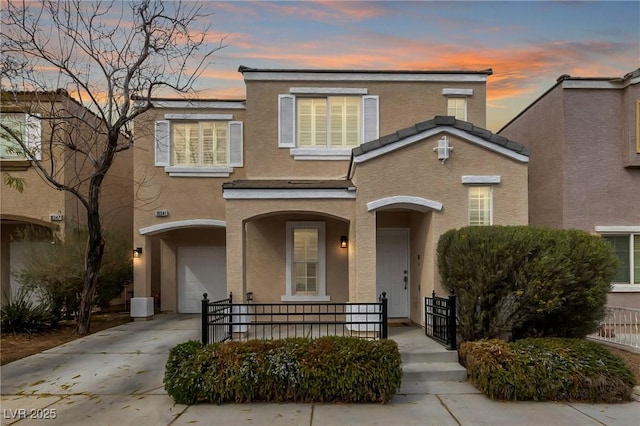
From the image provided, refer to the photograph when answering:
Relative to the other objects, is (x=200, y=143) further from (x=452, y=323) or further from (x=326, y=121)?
(x=452, y=323)

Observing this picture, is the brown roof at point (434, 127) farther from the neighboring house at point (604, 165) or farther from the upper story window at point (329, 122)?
the neighboring house at point (604, 165)

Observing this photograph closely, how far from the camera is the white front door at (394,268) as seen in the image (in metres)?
11.2

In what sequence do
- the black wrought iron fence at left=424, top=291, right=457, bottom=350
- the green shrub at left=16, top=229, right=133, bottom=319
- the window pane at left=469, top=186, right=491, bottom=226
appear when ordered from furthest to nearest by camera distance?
the green shrub at left=16, top=229, right=133, bottom=319
the window pane at left=469, top=186, right=491, bottom=226
the black wrought iron fence at left=424, top=291, right=457, bottom=350

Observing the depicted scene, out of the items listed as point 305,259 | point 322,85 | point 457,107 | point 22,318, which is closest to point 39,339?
point 22,318

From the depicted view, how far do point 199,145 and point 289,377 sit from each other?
8.69m

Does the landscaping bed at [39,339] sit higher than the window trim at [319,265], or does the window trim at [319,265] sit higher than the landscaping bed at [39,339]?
the window trim at [319,265]

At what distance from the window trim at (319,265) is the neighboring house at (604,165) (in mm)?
6486

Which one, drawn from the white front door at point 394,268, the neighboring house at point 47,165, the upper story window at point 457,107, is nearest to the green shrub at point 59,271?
the neighboring house at point 47,165

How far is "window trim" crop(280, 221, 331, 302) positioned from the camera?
10891 millimetres

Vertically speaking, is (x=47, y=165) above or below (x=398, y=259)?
above

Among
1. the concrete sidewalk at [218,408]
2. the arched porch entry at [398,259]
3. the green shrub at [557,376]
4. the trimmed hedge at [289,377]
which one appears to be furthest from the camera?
the arched porch entry at [398,259]

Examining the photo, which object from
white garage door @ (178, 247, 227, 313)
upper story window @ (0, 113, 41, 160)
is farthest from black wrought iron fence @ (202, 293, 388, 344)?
upper story window @ (0, 113, 41, 160)

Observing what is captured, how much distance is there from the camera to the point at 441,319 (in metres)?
8.34

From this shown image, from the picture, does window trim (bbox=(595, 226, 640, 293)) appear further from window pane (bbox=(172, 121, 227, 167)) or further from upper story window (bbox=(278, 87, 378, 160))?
window pane (bbox=(172, 121, 227, 167))
